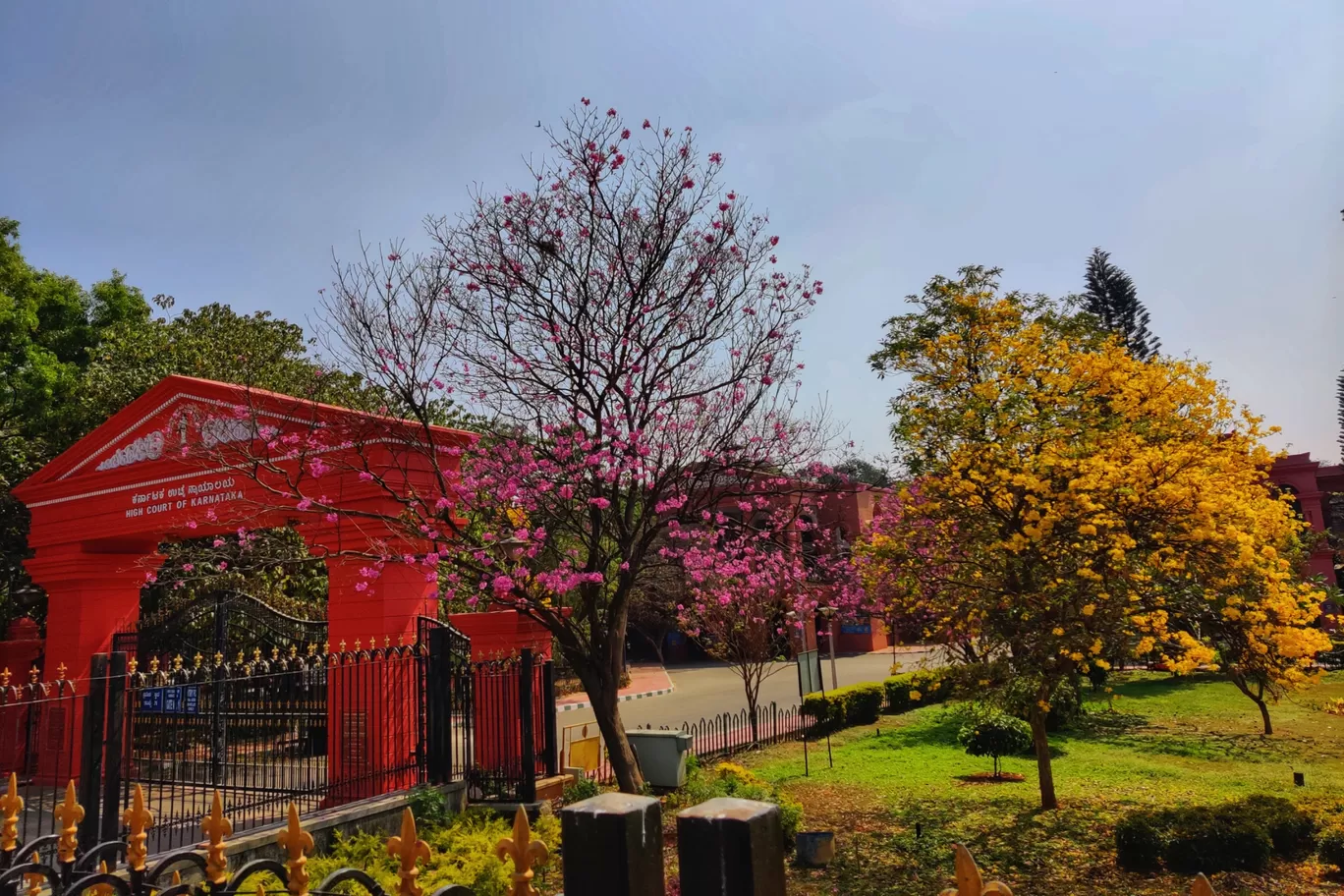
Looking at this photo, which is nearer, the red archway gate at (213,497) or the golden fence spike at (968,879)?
the golden fence spike at (968,879)

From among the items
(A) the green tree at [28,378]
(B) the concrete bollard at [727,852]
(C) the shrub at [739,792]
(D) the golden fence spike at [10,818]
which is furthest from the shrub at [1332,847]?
(A) the green tree at [28,378]

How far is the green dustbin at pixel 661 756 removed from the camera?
37.6 ft

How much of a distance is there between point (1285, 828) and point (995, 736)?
5646mm

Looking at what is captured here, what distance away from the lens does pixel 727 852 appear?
1.73m

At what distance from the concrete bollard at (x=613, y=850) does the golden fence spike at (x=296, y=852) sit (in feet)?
4.39

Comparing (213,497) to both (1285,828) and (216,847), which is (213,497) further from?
(1285,828)

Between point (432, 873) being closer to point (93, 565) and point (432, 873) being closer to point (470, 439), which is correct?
point (470, 439)

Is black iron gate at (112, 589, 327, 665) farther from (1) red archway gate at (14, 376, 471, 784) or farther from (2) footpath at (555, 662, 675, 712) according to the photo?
(2) footpath at (555, 662, 675, 712)

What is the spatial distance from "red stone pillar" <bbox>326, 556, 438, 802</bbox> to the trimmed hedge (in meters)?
8.81

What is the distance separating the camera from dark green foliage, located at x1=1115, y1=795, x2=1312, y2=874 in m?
7.40

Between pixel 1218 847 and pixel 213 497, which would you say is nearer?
pixel 1218 847

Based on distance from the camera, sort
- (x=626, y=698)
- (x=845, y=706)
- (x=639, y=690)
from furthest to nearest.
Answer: (x=639, y=690) < (x=626, y=698) < (x=845, y=706)

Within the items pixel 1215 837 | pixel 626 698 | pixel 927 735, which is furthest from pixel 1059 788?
pixel 626 698

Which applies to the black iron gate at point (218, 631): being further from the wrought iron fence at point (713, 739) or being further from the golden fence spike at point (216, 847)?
the golden fence spike at point (216, 847)
